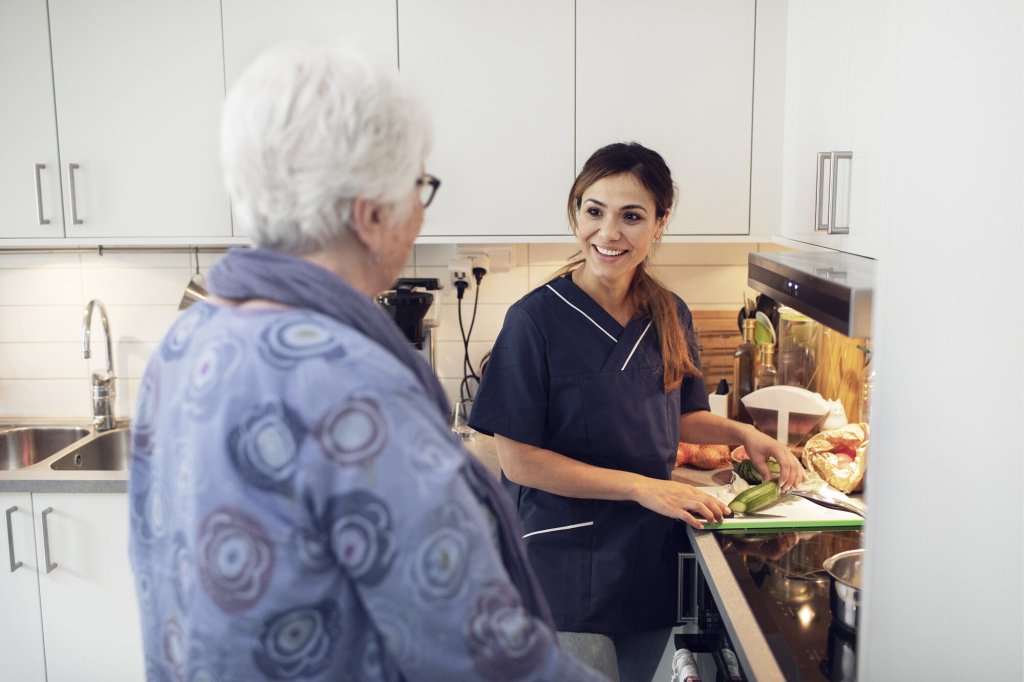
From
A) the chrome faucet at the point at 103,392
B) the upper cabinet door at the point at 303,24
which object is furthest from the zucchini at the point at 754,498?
the chrome faucet at the point at 103,392

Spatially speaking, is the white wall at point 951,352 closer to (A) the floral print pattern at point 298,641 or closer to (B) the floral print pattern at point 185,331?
(A) the floral print pattern at point 298,641

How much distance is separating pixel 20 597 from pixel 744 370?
1869 millimetres

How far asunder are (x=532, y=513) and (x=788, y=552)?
1.54 feet

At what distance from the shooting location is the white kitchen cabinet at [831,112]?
4.73 ft

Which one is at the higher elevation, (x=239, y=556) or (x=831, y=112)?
(x=831, y=112)

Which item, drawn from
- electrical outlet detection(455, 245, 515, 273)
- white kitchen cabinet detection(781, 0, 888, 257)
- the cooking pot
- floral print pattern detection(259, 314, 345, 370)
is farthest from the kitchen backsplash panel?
floral print pattern detection(259, 314, 345, 370)

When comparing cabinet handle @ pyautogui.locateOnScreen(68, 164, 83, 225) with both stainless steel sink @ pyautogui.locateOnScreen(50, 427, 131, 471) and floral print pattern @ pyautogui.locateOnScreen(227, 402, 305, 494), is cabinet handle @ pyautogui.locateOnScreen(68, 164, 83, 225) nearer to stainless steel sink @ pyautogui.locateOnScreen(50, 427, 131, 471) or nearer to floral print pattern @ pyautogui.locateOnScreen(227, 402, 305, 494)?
stainless steel sink @ pyautogui.locateOnScreen(50, 427, 131, 471)

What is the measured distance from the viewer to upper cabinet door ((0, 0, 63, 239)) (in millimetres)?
2146

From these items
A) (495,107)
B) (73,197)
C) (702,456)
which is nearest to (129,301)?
(73,197)

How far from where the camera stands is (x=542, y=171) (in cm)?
218

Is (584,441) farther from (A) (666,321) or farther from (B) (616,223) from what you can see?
(B) (616,223)

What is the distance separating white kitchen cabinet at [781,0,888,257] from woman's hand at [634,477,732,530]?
0.51 m

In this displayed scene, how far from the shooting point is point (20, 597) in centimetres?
215

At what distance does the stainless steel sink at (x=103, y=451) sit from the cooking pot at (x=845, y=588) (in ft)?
5.74
